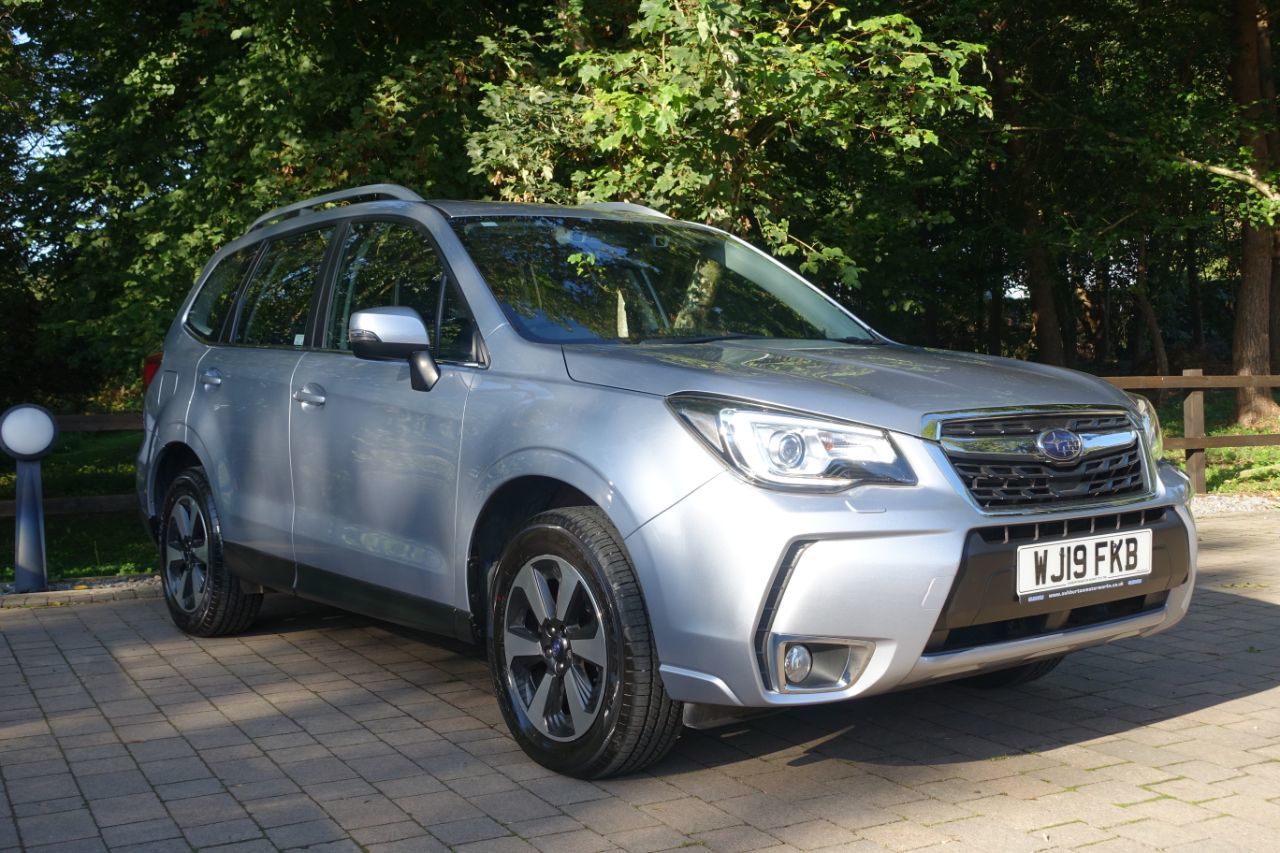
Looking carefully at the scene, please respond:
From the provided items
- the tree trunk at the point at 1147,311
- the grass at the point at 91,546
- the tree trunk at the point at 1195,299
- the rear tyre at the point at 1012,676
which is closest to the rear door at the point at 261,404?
the rear tyre at the point at 1012,676

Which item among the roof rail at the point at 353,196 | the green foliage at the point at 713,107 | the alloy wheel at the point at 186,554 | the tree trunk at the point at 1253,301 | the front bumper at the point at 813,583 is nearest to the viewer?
the front bumper at the point at 813,583

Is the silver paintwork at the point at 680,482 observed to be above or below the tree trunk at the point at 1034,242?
below

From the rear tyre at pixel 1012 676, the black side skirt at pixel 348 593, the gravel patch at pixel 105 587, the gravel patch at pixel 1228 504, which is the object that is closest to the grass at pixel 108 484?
the gravel patch at pixel 1228 504

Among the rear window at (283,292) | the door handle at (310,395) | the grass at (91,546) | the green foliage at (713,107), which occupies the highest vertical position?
the green foliage at (713,107)

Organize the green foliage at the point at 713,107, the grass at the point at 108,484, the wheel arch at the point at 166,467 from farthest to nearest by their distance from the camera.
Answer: the grass at the point at 108,484
the green foliage at the point at 713,107
the wheel arch at the point at 166,467

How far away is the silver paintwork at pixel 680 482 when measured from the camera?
146 inches

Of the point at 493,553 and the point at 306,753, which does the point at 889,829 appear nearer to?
the point at 493,553

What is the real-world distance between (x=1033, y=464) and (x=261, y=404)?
328 cm

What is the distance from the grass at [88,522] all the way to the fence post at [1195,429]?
8.61 m

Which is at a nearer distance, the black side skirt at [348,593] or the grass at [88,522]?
the black side skirt at [348,593]

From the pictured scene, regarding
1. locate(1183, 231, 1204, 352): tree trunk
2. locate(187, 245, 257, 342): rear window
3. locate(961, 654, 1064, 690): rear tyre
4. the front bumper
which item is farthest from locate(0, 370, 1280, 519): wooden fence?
locate(1183, 231, 1204, 352): tree trunk

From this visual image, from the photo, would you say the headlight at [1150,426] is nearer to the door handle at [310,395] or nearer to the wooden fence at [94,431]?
the door handle at [310,395]

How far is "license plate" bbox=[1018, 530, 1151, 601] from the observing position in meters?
3.92

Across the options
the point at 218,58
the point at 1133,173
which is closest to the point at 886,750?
the point at 218,58
